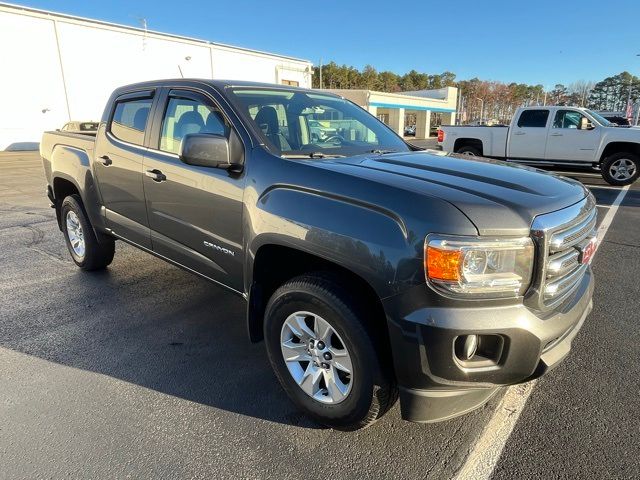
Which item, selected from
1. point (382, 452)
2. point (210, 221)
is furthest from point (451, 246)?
point (210, 221)

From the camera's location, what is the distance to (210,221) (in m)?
3.03

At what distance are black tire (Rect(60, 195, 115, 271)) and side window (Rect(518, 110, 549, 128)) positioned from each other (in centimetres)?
1127

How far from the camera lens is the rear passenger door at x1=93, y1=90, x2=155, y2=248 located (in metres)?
3.76

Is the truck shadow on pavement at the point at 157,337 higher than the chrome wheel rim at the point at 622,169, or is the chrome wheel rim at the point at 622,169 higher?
the chrome wheel rim at the point at 622,169

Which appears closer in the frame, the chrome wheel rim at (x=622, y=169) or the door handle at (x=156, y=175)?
the door handle at (x=156, y=175)

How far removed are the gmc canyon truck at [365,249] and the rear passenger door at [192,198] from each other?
14 mm

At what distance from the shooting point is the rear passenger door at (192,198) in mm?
2898

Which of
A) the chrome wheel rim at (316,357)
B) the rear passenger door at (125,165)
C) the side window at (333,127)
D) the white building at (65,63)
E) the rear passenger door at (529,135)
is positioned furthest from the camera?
the white building at (65,63)

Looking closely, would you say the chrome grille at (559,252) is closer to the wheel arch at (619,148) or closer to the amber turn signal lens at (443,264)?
the amber turn signal lens at (443,264)

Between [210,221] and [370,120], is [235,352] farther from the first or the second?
[370,120]

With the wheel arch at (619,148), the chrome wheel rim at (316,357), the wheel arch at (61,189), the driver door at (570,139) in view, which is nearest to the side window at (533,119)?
the driver door at (570,139)

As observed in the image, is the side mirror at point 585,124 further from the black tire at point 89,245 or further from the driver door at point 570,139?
the black tire at point 89,245

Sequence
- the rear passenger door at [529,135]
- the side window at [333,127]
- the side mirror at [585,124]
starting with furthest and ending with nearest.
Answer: the rear passenger door at [529,135] → the side mirror at [585,124] → the side window at [333,127]

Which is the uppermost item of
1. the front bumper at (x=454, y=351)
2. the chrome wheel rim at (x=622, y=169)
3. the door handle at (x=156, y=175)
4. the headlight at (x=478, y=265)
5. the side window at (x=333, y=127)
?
the side window at (x=333, y=127)
